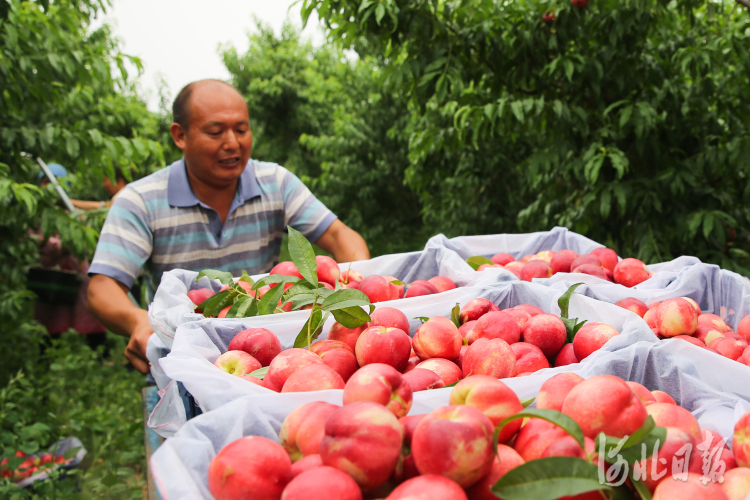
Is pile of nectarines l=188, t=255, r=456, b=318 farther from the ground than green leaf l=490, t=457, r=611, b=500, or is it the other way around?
pile of nectarines l=188, t=255, r=456, b=318

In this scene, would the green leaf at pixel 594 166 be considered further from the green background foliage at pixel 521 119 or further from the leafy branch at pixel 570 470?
Answer: the leafy branch at pixel 570 470

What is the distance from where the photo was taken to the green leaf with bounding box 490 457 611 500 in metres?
0.72

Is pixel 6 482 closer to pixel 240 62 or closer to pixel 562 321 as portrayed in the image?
pixel 562 321

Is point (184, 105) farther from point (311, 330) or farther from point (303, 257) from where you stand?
point (311, 330)

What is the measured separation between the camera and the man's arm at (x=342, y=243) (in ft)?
8.72

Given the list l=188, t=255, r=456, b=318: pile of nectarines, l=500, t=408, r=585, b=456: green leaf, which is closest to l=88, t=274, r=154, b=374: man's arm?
l=188, t=255, r=456, b=318: pile of nectarines

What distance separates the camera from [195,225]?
2.46m

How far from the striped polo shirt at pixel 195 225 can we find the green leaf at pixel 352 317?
1.26 meters

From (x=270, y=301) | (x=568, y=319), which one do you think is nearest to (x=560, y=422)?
(x=568, y=319)

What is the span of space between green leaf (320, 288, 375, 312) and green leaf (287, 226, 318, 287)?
0.39ft

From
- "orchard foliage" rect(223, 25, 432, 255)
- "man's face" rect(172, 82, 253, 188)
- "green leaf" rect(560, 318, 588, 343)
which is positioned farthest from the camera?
"orchard foliage" rect(223, 25, 432, 255)

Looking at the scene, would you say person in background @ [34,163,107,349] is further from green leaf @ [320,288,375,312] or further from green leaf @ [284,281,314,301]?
green leaf @ [320,288,375,312]

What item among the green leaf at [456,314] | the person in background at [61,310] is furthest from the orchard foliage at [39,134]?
the green leaf at [456,314]

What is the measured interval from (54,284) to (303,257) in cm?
415
